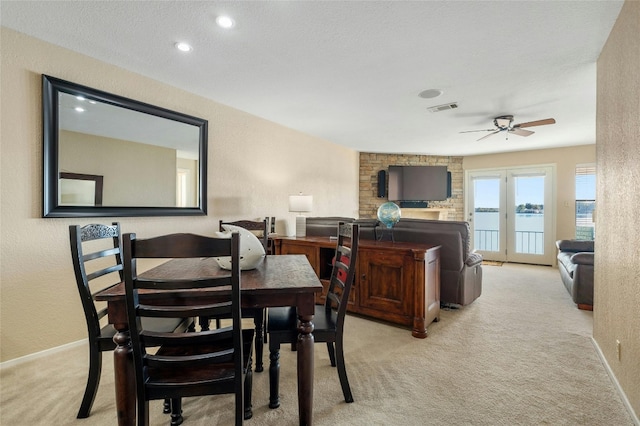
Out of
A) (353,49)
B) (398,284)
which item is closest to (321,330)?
(398,284)

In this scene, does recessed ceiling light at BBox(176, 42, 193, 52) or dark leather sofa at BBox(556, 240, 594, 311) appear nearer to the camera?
recessed ceiling light at BBox(176, 42, 193, 52)

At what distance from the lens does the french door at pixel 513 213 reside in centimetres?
616

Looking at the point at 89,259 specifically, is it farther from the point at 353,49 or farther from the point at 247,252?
the point at 353,49

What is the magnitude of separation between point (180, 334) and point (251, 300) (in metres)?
0.33

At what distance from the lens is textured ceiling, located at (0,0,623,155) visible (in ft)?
6.44

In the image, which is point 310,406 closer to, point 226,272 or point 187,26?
point 226,272

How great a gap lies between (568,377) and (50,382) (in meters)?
3.41

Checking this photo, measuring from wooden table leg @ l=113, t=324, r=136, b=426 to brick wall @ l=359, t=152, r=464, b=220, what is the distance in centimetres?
576

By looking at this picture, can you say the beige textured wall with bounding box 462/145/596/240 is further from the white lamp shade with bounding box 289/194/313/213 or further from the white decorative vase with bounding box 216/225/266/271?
the white decorative vase with bounding box 216/225/266/271

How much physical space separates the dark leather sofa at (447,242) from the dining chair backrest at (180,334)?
2.20 meters

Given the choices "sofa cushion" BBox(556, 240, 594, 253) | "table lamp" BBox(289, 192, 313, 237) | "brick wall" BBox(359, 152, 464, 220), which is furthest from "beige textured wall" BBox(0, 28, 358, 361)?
"sofa cushion" BBox(556, 240, 594, 253)

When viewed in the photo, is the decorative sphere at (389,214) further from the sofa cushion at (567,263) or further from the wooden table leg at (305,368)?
the sofa cushion at (567,263)

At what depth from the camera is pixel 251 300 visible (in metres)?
1.41

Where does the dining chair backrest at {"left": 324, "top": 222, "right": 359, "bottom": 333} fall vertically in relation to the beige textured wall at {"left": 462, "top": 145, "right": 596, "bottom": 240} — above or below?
below
